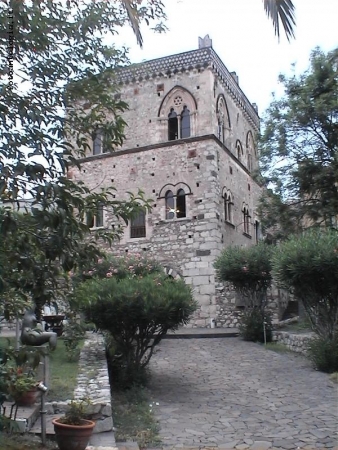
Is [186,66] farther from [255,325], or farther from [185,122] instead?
[255,325]

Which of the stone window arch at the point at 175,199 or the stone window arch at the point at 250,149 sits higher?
the stone window arch at the point at 250,149

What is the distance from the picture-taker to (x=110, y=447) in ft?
17.1

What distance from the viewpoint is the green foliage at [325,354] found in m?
10.4

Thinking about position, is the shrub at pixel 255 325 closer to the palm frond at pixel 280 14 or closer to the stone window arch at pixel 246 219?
the stone window arch at pixel 246 219

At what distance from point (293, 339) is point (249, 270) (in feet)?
7.62

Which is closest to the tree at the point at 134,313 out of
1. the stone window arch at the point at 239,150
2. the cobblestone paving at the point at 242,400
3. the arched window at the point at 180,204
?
the cobblestone paving at the point at 242,400

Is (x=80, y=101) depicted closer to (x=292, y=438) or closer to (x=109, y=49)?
(x=109, y=49)

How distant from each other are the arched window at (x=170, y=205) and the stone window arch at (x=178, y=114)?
7.94 ft

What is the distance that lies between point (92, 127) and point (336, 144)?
44.3 ft

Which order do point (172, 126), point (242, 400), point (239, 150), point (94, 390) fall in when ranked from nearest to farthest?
point (94, 390), point (242, 400), point (172, 126), point (239, 150)

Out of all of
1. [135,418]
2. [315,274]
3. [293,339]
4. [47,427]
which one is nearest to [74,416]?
[47,427]

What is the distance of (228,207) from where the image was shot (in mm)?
20828

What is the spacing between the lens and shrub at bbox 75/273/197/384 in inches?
322

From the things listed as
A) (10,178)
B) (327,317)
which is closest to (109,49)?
(10,178)
